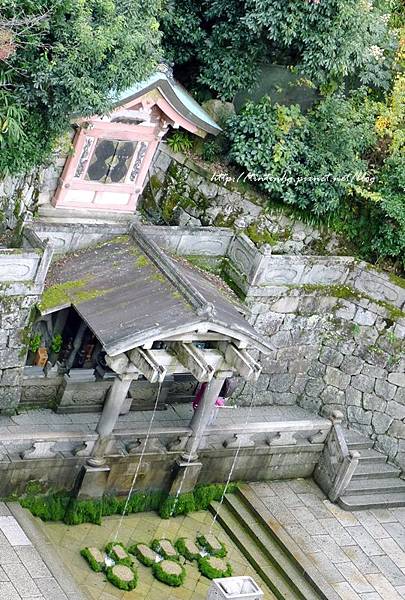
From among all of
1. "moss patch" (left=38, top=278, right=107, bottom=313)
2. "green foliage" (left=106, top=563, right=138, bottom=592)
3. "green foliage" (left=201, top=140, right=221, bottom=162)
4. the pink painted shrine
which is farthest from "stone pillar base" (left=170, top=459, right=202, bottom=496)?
"green foliage" (left=201, top=140, right=221, bottom=162)

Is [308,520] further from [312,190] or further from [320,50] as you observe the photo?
[320,50]

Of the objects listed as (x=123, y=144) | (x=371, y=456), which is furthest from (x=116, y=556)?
(x=123, y=144)

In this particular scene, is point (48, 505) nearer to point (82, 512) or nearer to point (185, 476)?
point (82, 512)

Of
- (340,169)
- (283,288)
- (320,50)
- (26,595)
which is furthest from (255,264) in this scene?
(26,595)

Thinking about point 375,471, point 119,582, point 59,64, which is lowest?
point 119,582

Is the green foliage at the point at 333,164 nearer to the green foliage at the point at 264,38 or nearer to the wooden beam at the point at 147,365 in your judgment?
the green foliage at the point at 264,38
